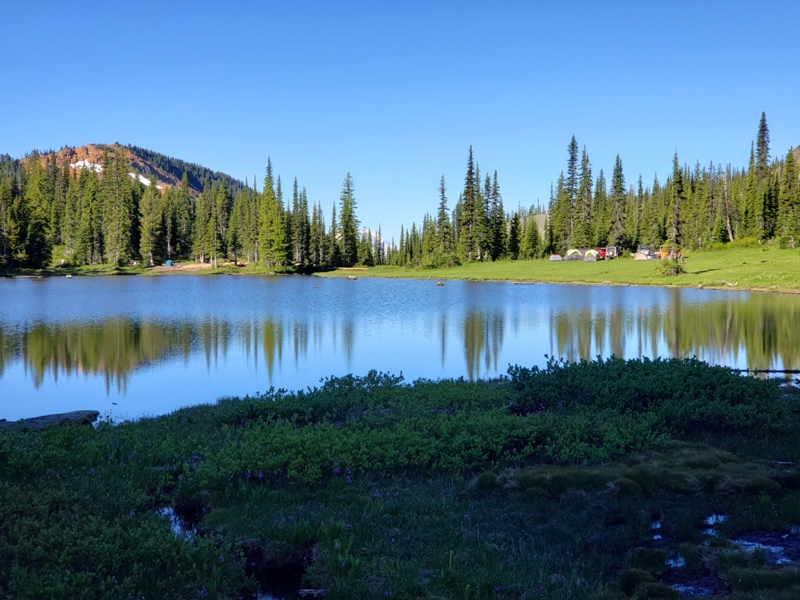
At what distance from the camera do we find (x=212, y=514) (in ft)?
22.0

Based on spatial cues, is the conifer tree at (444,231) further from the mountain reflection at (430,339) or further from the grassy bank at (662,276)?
the mountain reflection at (430,339)

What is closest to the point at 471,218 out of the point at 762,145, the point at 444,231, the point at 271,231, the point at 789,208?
the point at 444,231

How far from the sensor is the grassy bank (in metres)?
51.4

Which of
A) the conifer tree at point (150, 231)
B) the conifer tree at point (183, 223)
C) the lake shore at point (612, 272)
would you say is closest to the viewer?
the lake shore at point (612, 272)

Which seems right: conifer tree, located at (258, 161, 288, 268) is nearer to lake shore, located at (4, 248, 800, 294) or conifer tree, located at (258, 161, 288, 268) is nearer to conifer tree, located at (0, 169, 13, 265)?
lake shore, located at (4, 248, 800, 294)

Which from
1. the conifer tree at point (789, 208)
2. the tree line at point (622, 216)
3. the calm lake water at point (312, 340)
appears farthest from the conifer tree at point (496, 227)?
the calm lake water at point (312, 340)

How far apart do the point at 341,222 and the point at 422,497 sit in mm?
105358

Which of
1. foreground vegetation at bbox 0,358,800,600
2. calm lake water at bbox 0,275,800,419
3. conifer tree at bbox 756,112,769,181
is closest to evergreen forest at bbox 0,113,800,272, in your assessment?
conifer tree at bbox 756,112,769,181

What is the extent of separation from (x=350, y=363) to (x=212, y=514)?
1281 centimetres

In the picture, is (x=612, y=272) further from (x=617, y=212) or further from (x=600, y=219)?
(x=600, y=219)

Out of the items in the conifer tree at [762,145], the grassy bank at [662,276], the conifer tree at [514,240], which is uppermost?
the conifer tree at [762,145]

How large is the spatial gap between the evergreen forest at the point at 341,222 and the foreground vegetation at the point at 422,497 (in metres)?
78.1

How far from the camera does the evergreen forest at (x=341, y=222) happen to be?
288ft

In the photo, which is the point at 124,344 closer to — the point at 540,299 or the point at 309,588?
the point at 309,588
